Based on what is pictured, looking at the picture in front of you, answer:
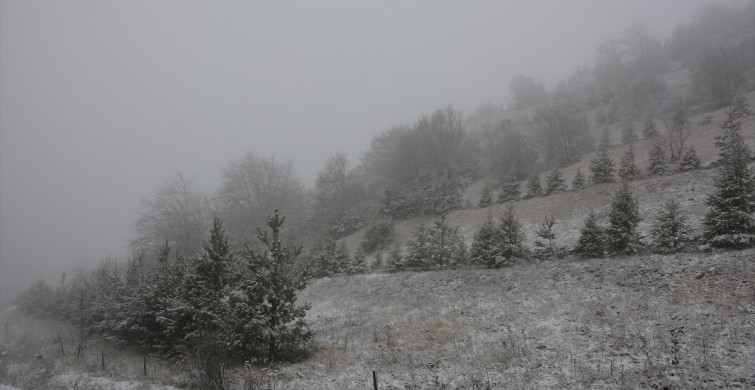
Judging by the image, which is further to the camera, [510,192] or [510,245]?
[510,192]

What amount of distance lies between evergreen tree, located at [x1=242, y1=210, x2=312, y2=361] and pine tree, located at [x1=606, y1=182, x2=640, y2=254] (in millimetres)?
13853

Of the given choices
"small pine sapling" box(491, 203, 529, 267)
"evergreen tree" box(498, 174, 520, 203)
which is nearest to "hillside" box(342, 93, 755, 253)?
"evergreen tree" box(498, 174, 520, 203)

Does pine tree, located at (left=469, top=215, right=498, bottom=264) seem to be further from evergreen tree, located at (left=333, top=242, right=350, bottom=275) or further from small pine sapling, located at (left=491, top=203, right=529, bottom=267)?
evergreen tree, located at (left=333, top=242, right=350, bottom=275)

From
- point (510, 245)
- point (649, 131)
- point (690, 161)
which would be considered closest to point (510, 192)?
point (690, 161)

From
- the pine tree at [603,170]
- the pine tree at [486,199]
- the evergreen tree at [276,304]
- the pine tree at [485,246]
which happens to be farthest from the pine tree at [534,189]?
the evergreen tree at [276,304]

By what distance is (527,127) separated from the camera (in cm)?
5219

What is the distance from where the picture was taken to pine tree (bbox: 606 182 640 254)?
48.9ft

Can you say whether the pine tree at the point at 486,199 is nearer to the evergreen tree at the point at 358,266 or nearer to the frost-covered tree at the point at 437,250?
the frost-covered tree at the point at 437,250

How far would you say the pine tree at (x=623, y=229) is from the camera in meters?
14.9

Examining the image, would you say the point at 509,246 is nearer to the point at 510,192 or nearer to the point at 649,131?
the point at 510,192

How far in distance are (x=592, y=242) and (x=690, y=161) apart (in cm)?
1406

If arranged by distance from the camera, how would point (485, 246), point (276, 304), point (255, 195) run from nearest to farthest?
point (276, 304) → point (485, 246) → point (255, 195)

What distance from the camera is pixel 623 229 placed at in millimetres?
15219

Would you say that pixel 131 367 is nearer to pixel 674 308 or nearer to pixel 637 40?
pixel 674 308
